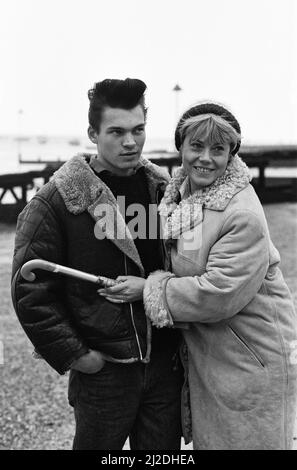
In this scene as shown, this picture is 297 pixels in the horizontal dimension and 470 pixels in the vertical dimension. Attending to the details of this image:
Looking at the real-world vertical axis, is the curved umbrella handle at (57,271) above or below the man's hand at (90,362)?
above

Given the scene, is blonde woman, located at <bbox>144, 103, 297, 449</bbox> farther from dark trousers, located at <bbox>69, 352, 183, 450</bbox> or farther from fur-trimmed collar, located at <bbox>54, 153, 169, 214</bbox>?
fur-trimmed collar, located at <bbox>54, 153, 169, 214</bbox>

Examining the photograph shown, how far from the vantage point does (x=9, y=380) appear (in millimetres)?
4840

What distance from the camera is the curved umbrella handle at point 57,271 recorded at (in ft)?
6.61

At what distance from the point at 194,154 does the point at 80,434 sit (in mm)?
1314

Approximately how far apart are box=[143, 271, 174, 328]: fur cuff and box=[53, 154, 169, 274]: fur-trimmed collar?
15 centimetres

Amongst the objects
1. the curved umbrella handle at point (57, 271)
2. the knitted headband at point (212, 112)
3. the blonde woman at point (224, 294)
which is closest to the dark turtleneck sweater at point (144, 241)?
the blonde woman at point (224, 294)

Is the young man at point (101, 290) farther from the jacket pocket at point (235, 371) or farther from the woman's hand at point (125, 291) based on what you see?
the jacket pocket at point (235, 371)

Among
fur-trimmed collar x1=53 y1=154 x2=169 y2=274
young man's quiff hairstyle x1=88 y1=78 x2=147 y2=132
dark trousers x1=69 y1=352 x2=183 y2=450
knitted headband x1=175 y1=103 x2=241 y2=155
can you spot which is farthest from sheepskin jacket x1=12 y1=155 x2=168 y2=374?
knitted headband x1=175 y1=103 x2=241 y2=155

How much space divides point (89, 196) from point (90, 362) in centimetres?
69

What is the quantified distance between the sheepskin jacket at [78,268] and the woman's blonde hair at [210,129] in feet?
1.42

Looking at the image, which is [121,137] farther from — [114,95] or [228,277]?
[228,277]

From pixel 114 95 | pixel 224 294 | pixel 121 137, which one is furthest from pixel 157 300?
pixel 114 95

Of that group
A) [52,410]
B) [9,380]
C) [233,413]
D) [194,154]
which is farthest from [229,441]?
[9,380]
